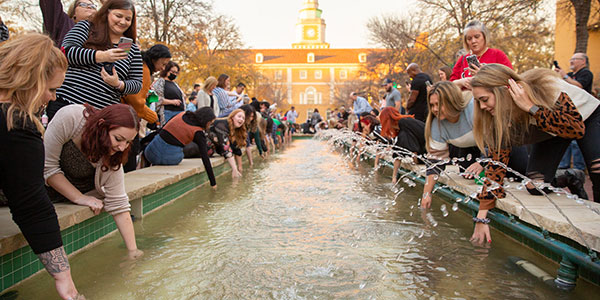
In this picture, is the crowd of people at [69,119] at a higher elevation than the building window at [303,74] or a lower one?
lower

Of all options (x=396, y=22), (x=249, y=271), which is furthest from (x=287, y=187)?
(x=396, y=22)

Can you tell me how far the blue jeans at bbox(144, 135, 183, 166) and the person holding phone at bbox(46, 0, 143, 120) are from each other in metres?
2.26

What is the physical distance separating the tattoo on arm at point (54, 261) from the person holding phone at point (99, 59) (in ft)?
5.45

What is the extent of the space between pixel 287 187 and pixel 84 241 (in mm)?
3339

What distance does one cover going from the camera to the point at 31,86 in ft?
7.07

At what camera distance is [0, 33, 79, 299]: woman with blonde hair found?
205 centimetres

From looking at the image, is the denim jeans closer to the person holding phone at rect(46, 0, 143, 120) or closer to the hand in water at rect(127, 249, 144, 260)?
the hand in water at rect(127, 249, 144, 260)

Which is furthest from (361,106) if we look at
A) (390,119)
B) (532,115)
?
(532,115)

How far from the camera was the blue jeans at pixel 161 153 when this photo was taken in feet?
20.1

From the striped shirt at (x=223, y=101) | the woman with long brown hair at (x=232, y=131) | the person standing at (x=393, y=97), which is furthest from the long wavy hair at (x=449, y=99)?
the person standing at (x=393, y=97)

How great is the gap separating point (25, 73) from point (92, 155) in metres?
0.89

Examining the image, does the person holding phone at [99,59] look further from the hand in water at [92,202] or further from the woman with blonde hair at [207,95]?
the woman with blonde hair at [207,95]

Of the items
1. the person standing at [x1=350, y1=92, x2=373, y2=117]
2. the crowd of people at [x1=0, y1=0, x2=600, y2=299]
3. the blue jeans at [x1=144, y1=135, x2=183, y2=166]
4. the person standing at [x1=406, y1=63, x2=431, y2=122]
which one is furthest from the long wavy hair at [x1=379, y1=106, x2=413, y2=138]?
the person standing at [x1=350, y1=92, x2=373, y2=117]

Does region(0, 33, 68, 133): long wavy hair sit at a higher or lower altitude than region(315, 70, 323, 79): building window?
lower
